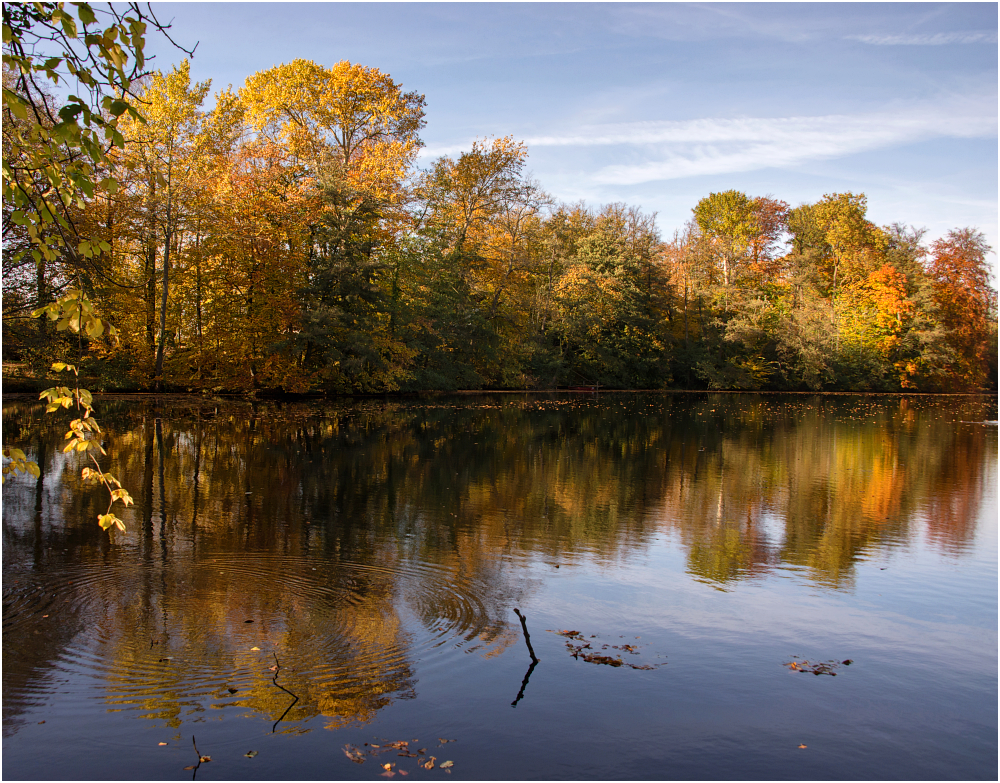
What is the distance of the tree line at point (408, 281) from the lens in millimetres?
26844

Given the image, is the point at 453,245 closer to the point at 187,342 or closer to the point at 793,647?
the point at 187,342

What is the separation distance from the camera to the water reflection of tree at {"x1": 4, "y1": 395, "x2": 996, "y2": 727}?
16.2 feet

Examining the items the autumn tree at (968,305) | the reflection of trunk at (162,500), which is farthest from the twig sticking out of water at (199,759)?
the autumn tree at (968,305)

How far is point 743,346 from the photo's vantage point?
48.5 metres

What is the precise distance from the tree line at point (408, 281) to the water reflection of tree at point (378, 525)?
5689 millimetres

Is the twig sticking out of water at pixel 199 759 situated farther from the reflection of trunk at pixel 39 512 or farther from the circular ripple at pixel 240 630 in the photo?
the reflection of trunk at pixel 39 512

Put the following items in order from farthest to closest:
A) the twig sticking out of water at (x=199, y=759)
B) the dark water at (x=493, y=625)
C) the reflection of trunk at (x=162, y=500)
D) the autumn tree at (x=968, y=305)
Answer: the autumn tree at (x=968, y=305) < the reflection of trunk at (x=162, y=500) < the dark water at (x=493, y=625) < the twig sticking out of water at (x=199, y=759)

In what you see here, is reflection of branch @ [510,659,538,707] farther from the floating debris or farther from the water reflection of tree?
the floating debris

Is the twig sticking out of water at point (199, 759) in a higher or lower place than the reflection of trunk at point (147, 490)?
lower

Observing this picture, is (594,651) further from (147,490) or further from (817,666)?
(147,490)

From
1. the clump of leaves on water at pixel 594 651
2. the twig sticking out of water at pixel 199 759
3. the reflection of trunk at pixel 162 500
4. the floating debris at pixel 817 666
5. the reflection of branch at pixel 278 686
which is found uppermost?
the reflection of trunk at pixel 162 500

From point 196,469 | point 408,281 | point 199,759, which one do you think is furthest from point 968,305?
point 199,759

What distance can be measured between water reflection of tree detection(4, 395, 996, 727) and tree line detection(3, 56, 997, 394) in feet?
18.7

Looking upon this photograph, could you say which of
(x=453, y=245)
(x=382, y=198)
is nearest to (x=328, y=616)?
(x=382, y=198)
